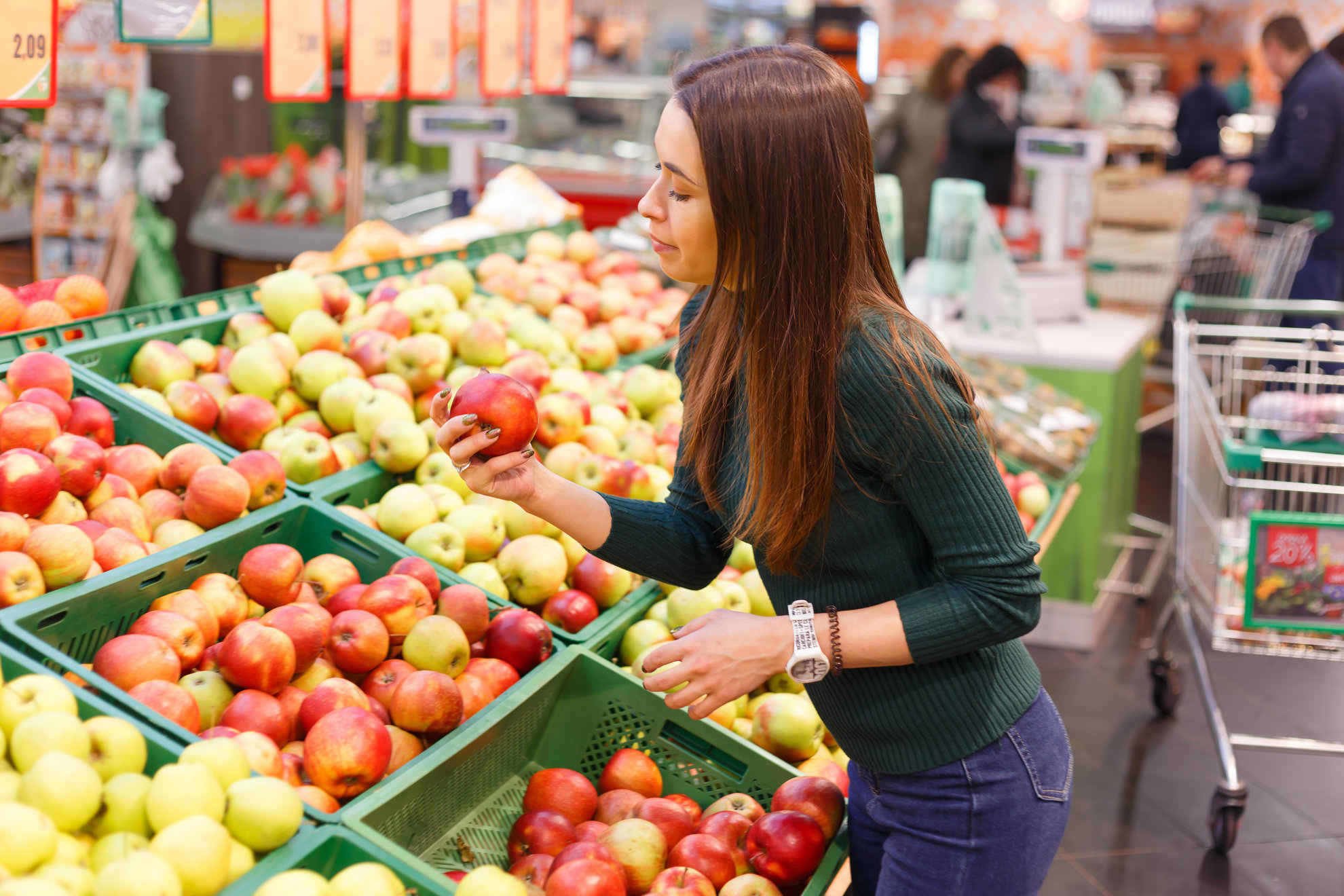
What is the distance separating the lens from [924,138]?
24.3ft

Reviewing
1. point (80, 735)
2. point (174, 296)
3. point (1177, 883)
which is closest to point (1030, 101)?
point (174, 296)

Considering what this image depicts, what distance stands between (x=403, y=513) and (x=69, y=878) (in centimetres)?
116

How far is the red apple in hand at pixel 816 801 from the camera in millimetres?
1818

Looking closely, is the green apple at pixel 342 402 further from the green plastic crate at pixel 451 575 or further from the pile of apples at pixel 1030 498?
the pile of apples at pixel 1030 498

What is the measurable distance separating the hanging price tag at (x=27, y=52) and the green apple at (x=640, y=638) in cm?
151

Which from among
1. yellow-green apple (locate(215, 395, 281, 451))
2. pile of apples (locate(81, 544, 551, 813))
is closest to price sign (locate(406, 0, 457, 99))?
yellow-green apple (locate(215, 395, 281, 451))

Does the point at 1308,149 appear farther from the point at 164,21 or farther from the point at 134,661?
the point at 134,661

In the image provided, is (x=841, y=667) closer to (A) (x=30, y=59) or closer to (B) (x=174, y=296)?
(A) (x=30, y=59)

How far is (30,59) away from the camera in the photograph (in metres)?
2.38

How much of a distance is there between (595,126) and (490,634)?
308 inches

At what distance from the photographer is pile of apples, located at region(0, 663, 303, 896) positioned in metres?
A: 1.28

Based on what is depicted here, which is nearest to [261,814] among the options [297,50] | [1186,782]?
[297,50]

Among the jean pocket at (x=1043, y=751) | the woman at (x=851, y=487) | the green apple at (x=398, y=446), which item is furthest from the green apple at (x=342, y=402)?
the jean pocket at (x=1043, y=751)

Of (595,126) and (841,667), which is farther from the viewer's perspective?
(595,126)
